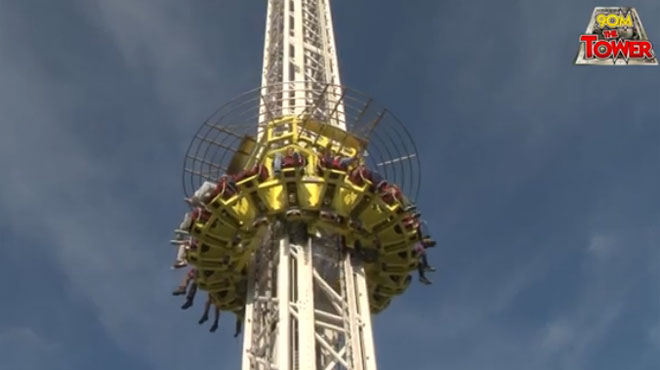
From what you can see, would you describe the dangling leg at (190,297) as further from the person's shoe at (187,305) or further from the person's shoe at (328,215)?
the person's shoe at (328,215)

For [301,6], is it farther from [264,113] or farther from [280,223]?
[280,223]

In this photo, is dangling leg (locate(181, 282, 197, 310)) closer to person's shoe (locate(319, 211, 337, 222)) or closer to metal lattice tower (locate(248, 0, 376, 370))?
metal lattice tower (locate(248, 0, 376, 370))

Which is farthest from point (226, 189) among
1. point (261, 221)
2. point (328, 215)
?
point (328, 215)

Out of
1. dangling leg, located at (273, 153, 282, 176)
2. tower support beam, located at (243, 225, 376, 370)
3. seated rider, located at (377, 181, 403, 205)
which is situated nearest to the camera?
tower support beam, located at (243, 225, 376, 370)

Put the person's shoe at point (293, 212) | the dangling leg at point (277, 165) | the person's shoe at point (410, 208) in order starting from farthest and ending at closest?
the person's shoe at point (410, 208), the dangling leg at point (277, 165), the person's shoe at point (293, 212)

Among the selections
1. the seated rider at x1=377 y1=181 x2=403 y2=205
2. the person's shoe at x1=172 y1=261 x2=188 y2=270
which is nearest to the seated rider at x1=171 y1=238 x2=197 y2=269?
→ the person's shoe at x1=172 y1=261 x2=188 y2=270

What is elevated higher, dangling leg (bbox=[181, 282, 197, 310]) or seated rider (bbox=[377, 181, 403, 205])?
seated rider (bbox=[377, 181, 403, 205])

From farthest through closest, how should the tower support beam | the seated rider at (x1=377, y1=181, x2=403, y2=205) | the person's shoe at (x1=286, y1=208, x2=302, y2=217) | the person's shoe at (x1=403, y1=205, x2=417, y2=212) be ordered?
the person's shoe at (x1=403, y1=205, x2=417, y2=212)
the seated rider at (x1=377, y1=181, x2=403, y2=205)
the person's shoe at (x1=286, y1=208, x2=302, y2=217)
the tower support beam

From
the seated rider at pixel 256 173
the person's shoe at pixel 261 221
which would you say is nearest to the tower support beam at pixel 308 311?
the person's shoe at pixel 261 221

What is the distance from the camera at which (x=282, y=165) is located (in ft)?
97.2

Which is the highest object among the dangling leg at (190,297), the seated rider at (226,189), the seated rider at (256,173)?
the seated rider at (256,173)

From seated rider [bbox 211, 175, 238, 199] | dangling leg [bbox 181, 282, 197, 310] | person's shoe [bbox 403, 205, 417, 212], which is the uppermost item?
seated rider [bbox 211, 175, 238, 199]

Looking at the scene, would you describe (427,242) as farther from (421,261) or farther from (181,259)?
(181,259)

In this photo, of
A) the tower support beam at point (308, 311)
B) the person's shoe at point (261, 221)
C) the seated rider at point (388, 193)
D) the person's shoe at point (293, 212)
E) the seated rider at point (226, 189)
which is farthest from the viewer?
the seated rider at point (388, 193)
